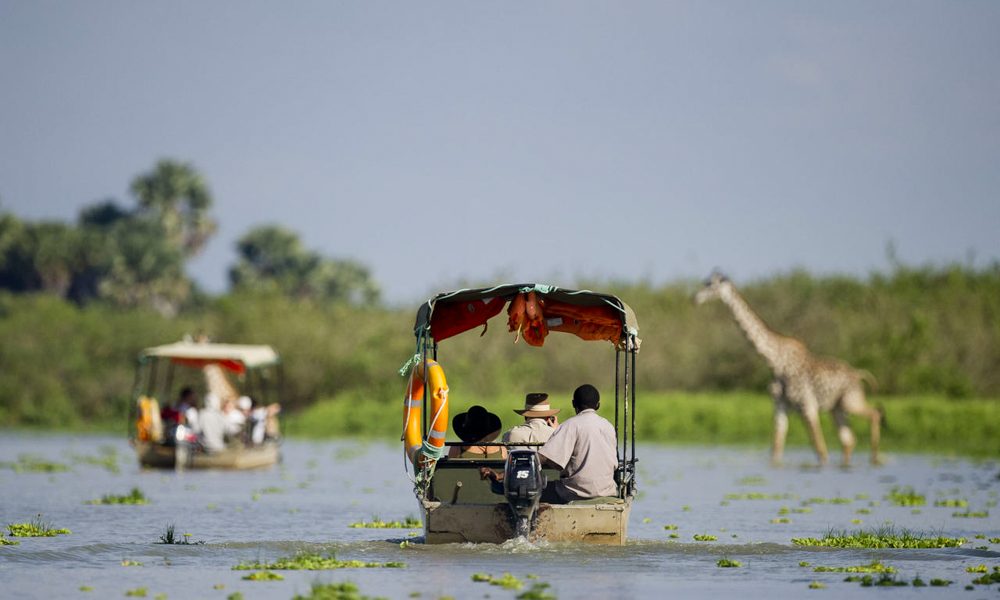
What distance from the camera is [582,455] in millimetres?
17047

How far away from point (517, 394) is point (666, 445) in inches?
332

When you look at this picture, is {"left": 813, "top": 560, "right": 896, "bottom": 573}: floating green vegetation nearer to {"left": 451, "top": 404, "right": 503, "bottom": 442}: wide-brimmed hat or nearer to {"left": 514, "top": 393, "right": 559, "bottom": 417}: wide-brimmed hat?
{"left": 514, "top": 393, "right": 559, "bottom": 417}: wide-brimmed hat

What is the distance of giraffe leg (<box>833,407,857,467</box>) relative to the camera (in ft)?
114

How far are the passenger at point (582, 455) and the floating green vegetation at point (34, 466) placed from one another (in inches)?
686

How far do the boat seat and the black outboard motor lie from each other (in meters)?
0.78

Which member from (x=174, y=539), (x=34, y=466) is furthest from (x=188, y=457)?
(x=174, y=539)

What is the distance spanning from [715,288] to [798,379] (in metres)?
2.49

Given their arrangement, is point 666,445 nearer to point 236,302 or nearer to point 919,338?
point 919,338

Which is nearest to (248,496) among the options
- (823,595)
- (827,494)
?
(827,494)

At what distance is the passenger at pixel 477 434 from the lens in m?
17.8

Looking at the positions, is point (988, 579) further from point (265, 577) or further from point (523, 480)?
point (265, 577)

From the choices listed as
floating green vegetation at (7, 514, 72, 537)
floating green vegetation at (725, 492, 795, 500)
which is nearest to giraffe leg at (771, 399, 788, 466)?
floating green vegetation at (725, 492, 795, 500)

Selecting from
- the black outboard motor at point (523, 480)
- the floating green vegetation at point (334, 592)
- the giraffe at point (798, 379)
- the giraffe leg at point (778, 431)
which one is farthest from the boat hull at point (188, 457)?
the floating green vegetation at point (334, 592)

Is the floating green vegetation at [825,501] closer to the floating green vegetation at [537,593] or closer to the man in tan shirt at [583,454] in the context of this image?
the man in tan shirt at [583,454]
